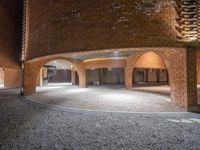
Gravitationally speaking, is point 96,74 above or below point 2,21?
below

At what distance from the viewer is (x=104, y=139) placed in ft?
12.1

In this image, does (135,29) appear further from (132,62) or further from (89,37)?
(132,62)

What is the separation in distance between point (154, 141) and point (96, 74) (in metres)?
18.8

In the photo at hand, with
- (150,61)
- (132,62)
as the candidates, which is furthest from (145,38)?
(150,61)

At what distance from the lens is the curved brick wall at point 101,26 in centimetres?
615

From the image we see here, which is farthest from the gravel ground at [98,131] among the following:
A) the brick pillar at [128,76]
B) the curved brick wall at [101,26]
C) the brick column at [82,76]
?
the brick column at [82,76]

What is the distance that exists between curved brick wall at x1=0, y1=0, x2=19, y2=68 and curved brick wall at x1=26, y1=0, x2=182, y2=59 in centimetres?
1013

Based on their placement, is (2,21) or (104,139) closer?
(104,139)

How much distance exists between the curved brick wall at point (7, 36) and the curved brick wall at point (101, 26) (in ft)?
33.2

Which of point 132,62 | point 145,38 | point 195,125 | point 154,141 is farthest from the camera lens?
point 132,62

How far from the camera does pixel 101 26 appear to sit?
6656 millimetres

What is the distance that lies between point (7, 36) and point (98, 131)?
663 inches

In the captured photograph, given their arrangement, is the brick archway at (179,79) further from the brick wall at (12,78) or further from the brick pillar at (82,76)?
the brick wall at (12,78)

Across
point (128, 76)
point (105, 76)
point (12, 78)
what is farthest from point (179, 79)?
point (12, 78)
